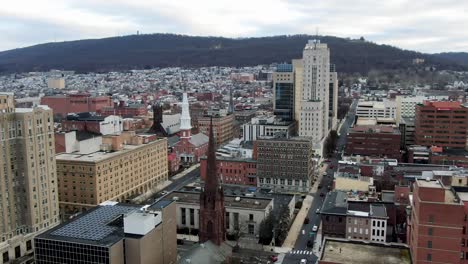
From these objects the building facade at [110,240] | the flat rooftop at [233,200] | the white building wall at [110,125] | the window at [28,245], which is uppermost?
the white building wall at [110,125]

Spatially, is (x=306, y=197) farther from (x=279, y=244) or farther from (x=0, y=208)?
(x=0, y=208)

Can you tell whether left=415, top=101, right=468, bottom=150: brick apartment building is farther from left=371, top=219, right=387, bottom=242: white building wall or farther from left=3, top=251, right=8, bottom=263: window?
left=3, top=251, right=8, bottom=263: window

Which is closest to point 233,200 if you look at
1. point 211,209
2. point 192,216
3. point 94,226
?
point 192,216

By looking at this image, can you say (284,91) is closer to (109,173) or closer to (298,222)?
(298,222)

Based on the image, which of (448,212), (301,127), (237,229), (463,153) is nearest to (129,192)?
(237,229)

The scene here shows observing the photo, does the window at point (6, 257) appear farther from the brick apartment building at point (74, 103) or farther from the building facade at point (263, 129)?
the brick apartment building at point (74, 103)

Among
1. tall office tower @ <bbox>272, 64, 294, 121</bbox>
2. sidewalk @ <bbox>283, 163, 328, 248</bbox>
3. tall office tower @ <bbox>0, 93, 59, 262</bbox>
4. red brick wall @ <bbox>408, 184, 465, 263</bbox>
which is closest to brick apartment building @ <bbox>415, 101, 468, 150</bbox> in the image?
sidewalk @ <bbox>283, 163, 328, 248</bbox>

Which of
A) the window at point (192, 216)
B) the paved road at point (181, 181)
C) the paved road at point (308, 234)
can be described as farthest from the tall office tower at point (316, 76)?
the window at point (192, 216)

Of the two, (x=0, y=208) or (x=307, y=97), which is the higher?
(x=307, y=97)
